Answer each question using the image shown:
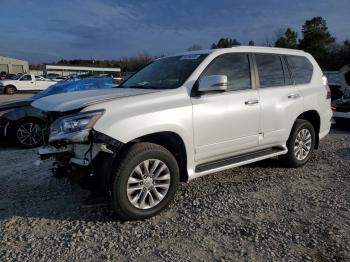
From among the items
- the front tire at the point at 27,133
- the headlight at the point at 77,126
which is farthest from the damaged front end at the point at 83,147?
the front tire at the point at 27,133

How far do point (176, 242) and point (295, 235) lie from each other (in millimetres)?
1173

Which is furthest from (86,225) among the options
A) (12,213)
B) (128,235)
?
(12,213)

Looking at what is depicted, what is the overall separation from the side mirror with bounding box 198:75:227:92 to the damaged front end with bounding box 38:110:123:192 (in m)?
1.18

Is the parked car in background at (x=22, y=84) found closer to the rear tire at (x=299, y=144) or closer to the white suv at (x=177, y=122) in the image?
the white suv at (x=177, y=122)

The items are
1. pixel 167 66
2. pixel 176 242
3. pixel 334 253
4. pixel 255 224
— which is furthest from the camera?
pixel 167 66

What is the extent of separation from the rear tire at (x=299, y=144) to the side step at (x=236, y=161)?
0.89 ft

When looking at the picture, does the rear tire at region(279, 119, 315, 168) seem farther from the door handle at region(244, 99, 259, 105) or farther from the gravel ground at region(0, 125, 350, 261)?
the door handle at region(244, 99, 259, 105)

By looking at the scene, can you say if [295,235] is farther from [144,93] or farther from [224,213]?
[144,93]

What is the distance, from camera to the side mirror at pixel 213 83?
4199 millimetres

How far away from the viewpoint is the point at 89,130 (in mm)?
3693

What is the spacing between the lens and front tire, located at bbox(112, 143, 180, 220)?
383 cm

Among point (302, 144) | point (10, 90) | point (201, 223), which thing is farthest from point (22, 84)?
point (201, 223)

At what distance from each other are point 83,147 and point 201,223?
1.47 m

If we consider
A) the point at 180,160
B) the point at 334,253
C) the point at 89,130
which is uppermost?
the point at 89,130
